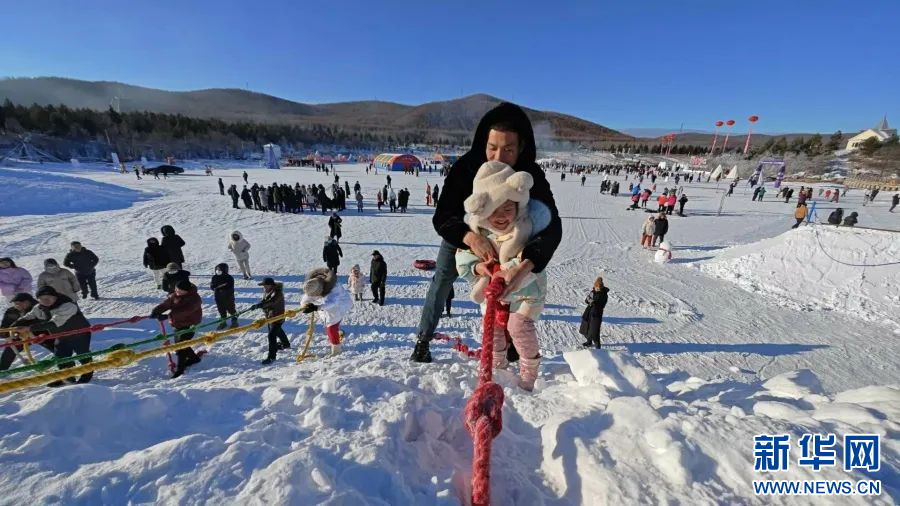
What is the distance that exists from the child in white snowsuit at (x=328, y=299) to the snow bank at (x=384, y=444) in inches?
83.2

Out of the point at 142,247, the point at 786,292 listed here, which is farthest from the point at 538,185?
the point at 142,247

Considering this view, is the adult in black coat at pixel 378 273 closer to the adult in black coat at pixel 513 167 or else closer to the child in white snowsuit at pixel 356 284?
the child in white snowsuit at pixel 356 284

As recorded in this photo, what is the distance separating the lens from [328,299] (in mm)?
4629

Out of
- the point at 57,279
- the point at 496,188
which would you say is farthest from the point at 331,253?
the point at 496,188

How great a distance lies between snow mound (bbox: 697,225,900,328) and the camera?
7680mm

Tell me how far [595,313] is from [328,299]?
4.06 metres

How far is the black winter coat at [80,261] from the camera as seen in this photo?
266 inches

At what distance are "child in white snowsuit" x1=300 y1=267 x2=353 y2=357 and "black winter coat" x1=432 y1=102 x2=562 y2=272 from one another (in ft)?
9.05

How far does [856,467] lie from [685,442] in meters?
0.59

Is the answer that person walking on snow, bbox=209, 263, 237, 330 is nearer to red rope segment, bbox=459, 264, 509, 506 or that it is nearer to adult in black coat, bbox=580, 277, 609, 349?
red rope segment, bbox=459, 264, 509, 506

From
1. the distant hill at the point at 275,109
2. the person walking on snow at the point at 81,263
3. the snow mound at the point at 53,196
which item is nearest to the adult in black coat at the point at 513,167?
the person walking on snow at the point at 81,263

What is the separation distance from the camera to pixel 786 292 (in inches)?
330

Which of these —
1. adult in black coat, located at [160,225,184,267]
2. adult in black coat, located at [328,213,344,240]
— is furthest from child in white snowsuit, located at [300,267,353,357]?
adult in black coat, located at [328,213,344,240]

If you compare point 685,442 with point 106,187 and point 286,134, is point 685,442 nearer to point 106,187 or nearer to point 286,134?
point 106,187
